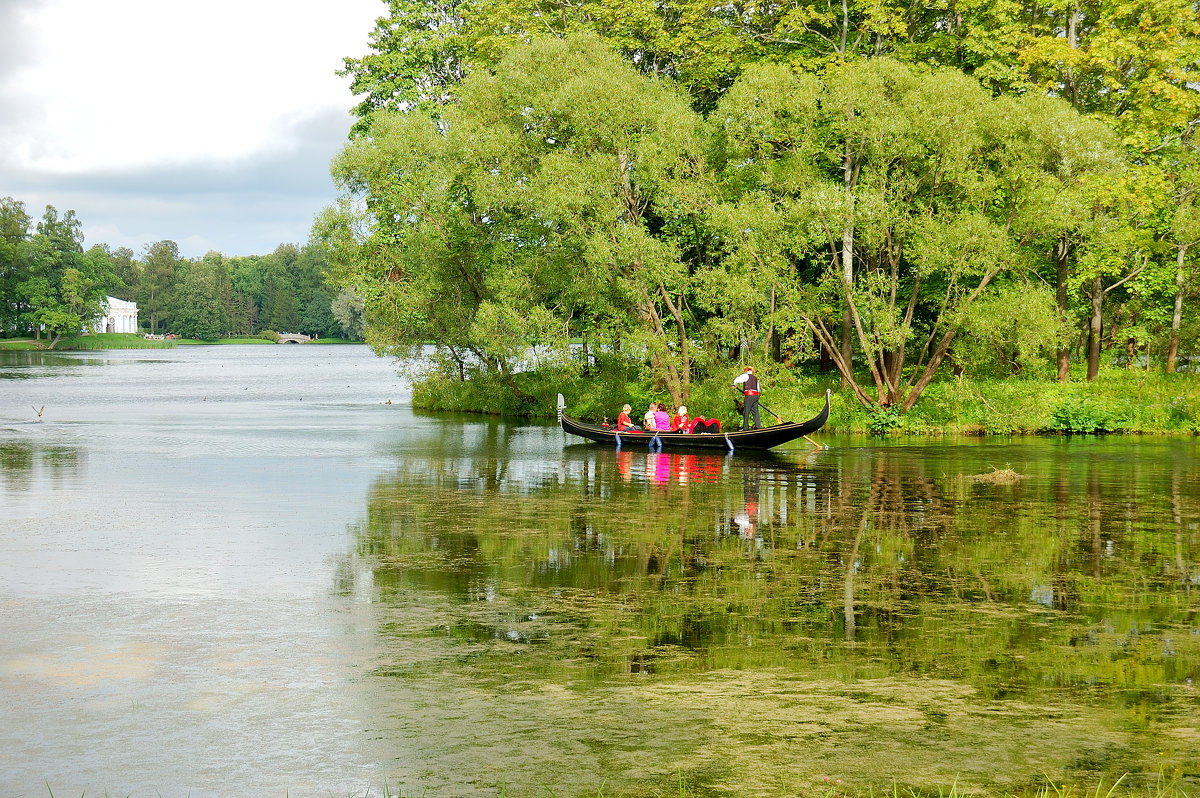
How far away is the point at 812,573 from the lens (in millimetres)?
13188

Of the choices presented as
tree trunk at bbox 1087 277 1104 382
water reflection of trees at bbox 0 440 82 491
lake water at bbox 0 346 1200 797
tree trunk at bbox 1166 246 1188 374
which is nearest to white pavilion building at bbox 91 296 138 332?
water reflection of trees at bbox 0 440 82 491

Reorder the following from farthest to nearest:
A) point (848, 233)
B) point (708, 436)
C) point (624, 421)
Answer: point (848, 233) < point (624, 421) < point (708, 436)

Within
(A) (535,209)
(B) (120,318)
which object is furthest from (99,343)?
(A) (535,209)

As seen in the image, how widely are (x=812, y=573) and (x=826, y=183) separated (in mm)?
22696

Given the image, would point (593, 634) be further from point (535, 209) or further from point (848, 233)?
point (535, 209)

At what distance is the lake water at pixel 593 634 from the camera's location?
7.07 meters

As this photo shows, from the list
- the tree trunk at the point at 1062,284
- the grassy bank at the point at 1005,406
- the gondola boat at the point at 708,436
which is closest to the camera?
the gondola boat at the point at 708,436

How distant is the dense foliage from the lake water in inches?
474

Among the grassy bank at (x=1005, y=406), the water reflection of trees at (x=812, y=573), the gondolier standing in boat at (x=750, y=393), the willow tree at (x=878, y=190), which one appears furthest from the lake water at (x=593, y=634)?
the willow tree at (x=878, y=190)

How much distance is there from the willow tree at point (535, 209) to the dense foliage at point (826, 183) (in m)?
0.10

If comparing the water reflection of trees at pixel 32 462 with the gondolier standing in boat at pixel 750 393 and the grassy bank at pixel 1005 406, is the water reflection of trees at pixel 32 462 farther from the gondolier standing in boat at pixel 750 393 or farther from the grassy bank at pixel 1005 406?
the grassy bank at pixel 1005 406

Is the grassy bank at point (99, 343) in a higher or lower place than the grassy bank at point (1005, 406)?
higher

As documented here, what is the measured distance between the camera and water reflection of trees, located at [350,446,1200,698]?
31.4ft

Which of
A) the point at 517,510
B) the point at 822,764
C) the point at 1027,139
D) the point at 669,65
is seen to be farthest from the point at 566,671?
the point at 669,65
